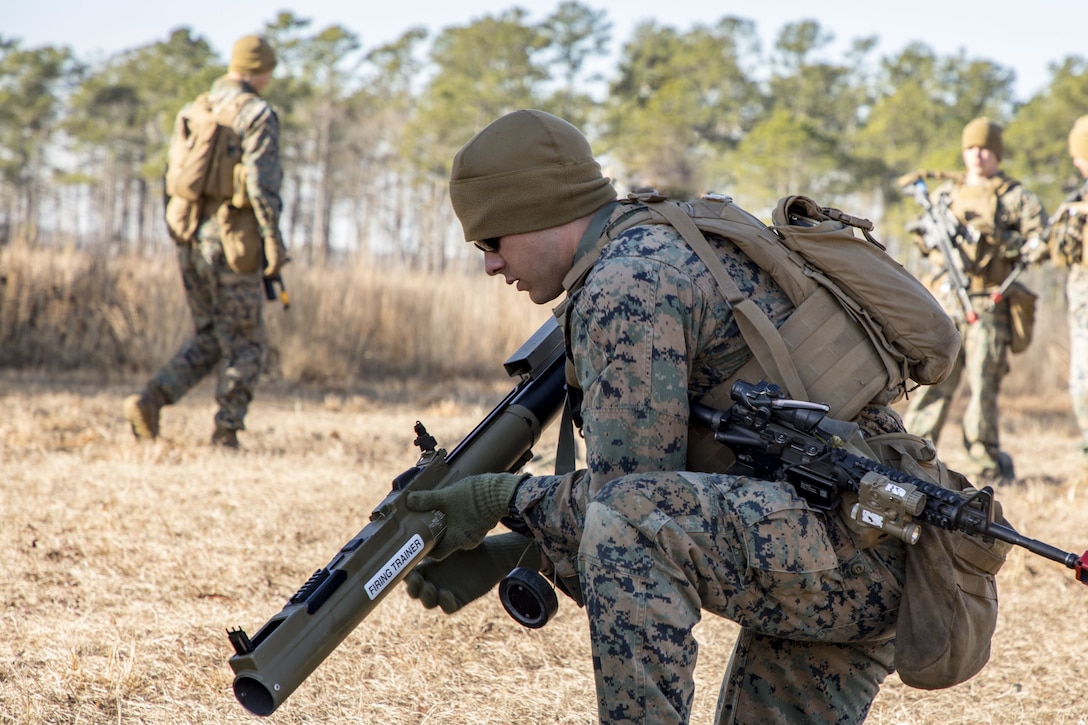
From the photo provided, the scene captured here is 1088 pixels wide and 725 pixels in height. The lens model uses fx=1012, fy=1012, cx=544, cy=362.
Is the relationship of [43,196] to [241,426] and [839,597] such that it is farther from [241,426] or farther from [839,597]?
[839,597]

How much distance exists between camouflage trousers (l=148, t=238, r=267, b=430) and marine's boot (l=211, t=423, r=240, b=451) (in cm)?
3

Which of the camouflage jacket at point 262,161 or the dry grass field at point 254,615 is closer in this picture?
the dry grass field at point 254,615

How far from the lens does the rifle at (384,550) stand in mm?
2027

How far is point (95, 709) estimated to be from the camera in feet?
8.79

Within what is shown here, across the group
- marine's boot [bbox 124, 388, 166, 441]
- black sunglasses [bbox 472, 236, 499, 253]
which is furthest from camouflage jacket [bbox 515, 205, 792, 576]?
marine's boot [bbox 124, 388, 166, 441]

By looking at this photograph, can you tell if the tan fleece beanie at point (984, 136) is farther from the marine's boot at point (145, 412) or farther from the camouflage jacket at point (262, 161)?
the marine's boot at point (145, 412)

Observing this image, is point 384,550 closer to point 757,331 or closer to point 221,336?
point 757,331

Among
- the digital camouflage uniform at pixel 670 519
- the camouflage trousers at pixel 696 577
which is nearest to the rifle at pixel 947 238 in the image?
the digital camouflage uniform at pixel 670 519

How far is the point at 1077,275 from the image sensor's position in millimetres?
6336

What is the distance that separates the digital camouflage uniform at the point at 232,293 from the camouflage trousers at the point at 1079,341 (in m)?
4.88

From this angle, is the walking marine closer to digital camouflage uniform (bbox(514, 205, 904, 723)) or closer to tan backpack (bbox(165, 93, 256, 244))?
tan backpack (bbox(165, 93, 256, 244))

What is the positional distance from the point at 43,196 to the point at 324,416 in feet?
110

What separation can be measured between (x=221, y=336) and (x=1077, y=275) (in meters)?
5.26

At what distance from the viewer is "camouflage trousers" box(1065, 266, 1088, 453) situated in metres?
6.27
